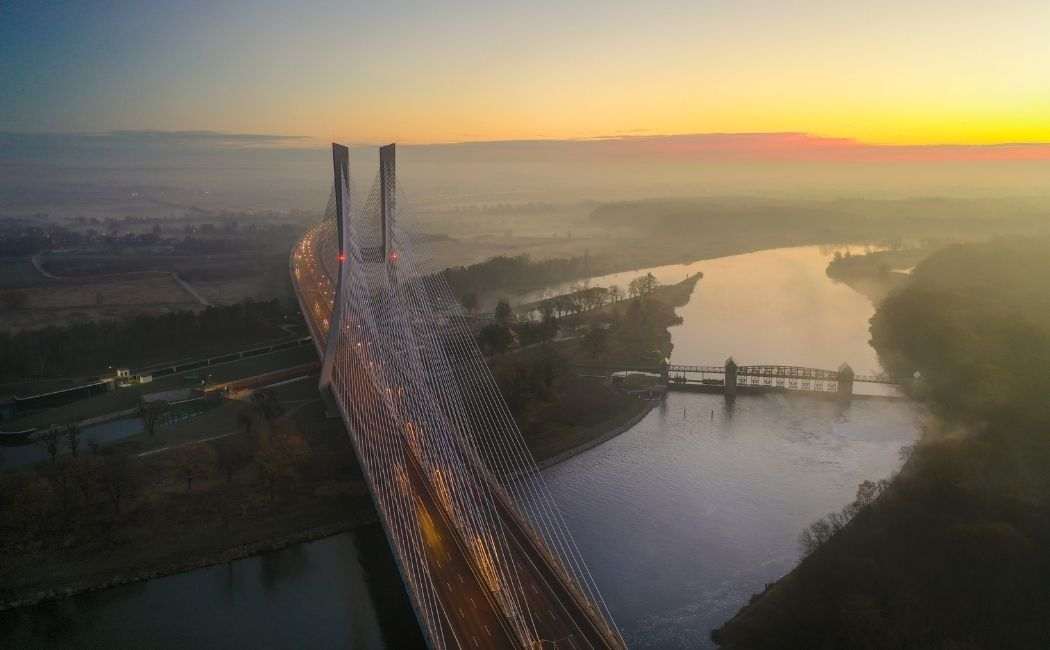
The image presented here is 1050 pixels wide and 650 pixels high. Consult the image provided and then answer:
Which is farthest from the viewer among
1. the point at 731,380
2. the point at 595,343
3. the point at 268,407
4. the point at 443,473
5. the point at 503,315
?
the point at 503,315

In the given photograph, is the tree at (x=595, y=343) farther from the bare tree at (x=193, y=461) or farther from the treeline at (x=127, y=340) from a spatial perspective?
the bare tree at (x=193, y=461)

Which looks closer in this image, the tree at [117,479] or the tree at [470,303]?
the tree at [117,479]

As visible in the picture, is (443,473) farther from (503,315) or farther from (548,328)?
(503,315)

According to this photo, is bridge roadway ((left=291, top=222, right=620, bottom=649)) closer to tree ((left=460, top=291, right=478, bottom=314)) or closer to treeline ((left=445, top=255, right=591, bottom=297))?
tree ((left=460, top=291, right=478, bottom=314))

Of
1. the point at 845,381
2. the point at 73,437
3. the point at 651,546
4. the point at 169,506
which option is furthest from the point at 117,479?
the point at 845,381

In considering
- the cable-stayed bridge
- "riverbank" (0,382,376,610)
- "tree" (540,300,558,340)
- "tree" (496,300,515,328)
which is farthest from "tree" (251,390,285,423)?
"tree" (496,300,515,328)

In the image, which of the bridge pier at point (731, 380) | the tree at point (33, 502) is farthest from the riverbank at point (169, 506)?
the bridge pier at point (731, 380)

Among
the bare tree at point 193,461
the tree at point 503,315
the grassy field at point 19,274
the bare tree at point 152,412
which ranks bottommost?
the bare tree at point 193,461
